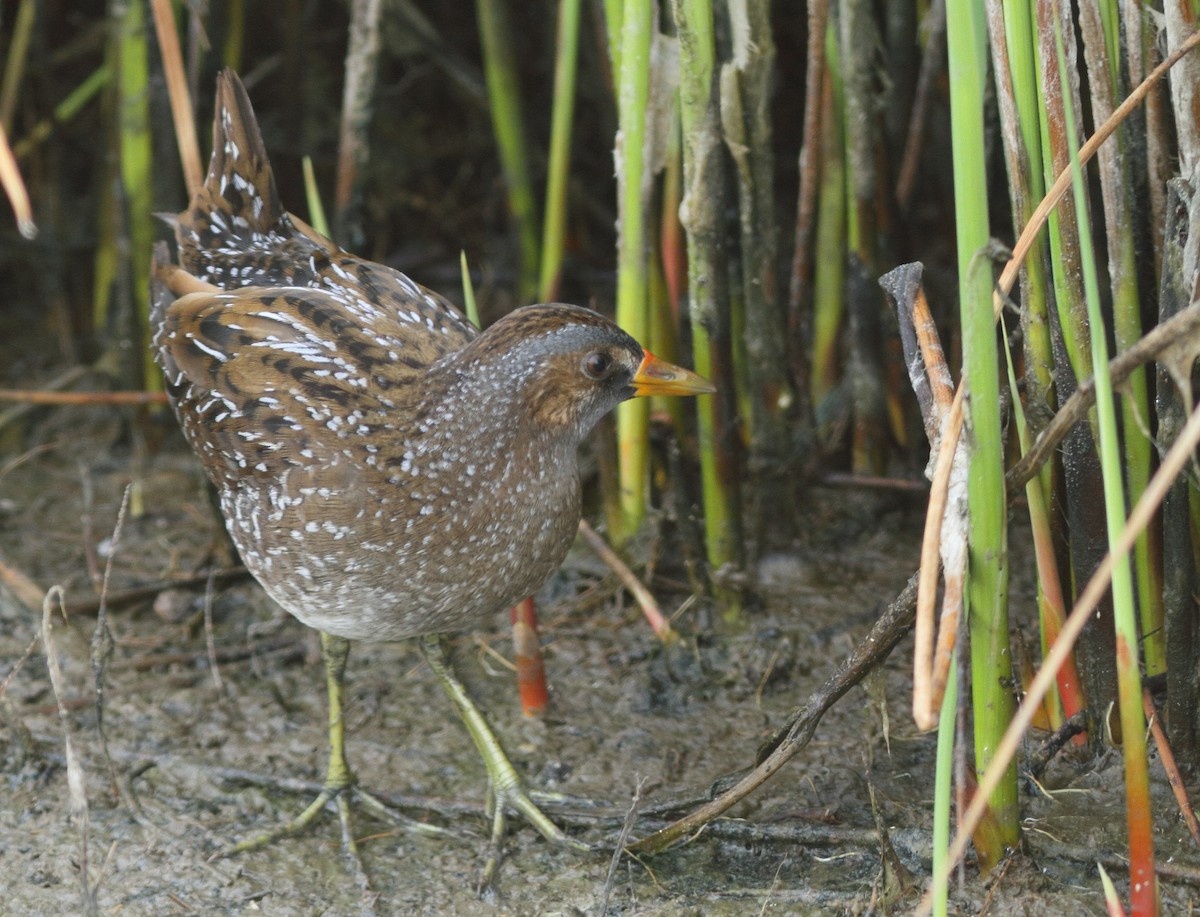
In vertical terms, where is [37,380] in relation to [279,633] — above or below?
above

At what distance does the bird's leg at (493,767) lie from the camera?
2.59 metres

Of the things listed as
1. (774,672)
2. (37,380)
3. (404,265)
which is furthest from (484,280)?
(774,672)

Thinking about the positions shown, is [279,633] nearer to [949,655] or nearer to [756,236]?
[756,236]

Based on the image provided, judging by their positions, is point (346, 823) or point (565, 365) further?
point (346, 823)

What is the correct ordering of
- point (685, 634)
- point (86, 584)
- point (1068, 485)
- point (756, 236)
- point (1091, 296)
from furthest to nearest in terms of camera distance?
point (86, 584), point (685, 634), point (756, 236), point (1068, 485), point (1091, 296)

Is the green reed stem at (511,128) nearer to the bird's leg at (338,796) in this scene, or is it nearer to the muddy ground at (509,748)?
the muddy ground at (509,748)

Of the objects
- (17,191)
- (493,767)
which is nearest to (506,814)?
(493,767)

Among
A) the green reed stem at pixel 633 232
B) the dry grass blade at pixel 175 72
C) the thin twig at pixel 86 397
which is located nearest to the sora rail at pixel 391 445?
the green reed stem at pixel 633 232

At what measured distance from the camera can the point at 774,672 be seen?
3045mm

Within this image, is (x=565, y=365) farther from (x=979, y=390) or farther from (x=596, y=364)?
(x=979, y=390)

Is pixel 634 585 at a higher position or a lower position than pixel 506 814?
A: higher

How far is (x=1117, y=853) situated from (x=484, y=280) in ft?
9.11

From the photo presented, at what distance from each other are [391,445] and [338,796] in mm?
756

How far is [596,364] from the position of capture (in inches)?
98.8
